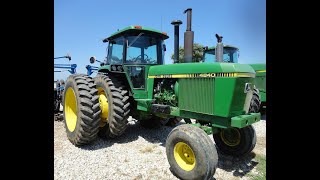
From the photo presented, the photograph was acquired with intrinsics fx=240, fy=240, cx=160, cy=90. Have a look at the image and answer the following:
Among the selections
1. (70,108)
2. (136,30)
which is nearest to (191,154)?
(136,30)

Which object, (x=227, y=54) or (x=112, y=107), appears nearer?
(x=112, y=107)

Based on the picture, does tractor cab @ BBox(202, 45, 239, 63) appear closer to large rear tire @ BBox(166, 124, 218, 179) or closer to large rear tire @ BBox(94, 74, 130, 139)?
large rear tire @ BBox(94, 74, 130, 139)

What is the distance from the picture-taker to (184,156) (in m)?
3.86

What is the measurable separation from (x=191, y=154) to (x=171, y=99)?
1.35 meters

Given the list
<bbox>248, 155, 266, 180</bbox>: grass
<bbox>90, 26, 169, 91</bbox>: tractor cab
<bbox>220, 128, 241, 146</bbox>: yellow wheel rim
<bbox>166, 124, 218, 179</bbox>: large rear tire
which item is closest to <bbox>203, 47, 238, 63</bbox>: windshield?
<bbox>90, 26, 169, 91</bbox>: tractor cab

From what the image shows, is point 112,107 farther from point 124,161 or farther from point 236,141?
point 236,141

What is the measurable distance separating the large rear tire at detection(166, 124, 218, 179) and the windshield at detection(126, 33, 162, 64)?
2.30 meters

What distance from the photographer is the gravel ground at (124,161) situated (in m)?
3.83

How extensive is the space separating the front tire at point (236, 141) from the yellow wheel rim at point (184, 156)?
1279 mm
